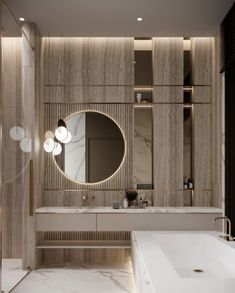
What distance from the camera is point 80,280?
12.1 ft

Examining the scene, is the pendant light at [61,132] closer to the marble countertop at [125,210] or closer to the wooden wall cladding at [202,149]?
the marble countertop at [125,210]

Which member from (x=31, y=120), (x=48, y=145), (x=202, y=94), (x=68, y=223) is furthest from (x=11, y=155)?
(x=202, y=94)

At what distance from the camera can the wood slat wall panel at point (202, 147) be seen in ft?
14.8

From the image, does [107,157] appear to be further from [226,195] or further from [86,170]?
[226,195]

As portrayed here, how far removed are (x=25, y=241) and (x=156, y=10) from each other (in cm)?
287

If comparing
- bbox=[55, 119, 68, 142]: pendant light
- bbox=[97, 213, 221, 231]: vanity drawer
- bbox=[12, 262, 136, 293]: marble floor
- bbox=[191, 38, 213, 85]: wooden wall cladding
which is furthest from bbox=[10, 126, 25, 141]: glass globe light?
bbox=[191, 38, 213, 85]: wooden wall cladding

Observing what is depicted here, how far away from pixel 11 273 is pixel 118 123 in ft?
6.95

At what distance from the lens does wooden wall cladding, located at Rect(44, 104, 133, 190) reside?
4.52 meters

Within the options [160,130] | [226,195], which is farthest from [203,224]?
[160,130]

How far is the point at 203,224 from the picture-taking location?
4039 millimetres

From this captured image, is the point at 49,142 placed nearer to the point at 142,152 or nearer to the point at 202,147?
the point at 142,152

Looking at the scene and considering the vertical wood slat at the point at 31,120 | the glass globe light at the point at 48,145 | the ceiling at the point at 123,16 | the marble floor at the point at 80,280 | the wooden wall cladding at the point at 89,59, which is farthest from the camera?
the wooden wall cladding at the point at 89,59

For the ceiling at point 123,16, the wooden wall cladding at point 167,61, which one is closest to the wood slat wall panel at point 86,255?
the wooden wall cladding at point 167,61

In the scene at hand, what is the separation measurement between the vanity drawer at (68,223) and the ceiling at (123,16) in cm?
218
